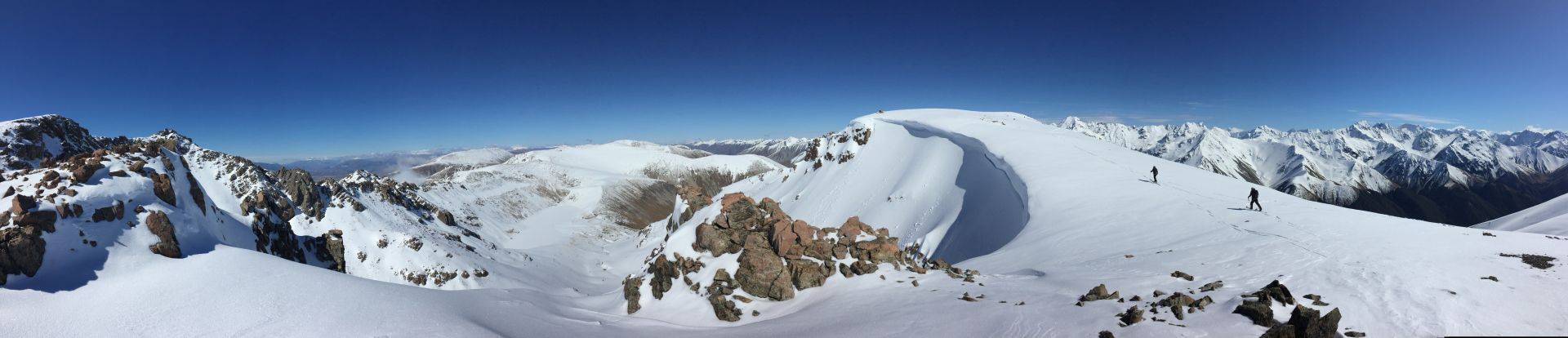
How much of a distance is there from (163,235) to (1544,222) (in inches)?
2442

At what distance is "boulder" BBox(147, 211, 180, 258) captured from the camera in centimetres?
1706

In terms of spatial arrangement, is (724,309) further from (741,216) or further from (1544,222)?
(1544,222)

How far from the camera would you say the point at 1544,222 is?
24.3 meters

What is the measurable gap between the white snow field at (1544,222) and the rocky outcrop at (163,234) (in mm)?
54663

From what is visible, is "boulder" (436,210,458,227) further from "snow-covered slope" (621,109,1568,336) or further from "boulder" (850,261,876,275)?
"boulder" (850,261,876,275)

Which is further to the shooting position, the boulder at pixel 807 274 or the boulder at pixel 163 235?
the boulder at pixel 807 274

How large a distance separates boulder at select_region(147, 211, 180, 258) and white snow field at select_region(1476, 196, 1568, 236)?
179ft

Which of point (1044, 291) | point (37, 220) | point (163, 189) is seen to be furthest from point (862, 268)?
point (163, 189)

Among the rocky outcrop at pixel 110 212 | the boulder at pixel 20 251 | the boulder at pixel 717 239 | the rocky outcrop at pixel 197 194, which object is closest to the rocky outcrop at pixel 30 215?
the boulder at pixel 20 251

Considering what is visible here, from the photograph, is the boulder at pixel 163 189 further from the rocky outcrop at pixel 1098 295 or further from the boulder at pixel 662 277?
the rocky outcrop at pixel 1098 295

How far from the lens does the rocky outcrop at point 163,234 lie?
17062 mm

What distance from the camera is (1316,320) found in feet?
31.4

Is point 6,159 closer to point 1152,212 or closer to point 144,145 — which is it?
point 144,145

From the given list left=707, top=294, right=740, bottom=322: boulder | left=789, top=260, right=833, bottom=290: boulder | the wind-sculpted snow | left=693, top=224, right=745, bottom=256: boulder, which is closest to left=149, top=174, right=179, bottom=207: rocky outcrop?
left=693, top=224, right=745, bottom=256: boulder
